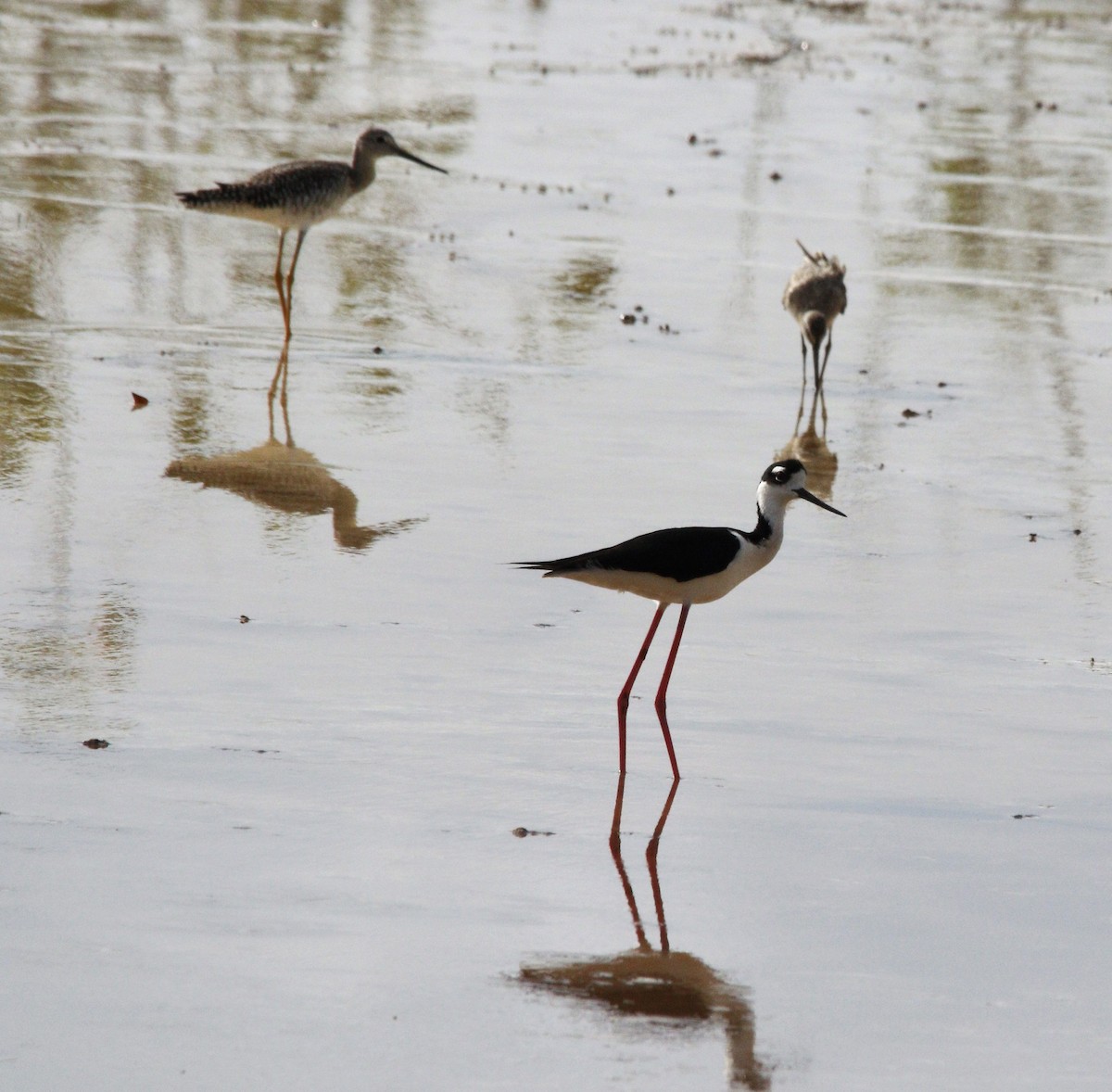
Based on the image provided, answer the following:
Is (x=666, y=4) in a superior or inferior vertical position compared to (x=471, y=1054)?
superior

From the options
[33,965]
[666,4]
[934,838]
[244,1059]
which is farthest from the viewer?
[666,4]

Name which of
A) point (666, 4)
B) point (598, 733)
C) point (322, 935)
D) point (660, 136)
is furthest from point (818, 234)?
point (666, 4)

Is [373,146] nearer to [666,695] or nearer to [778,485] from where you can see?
[778,485]

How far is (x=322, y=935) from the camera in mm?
Answer: 4836

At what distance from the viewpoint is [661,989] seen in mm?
4750

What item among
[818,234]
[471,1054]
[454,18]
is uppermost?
[454,18]

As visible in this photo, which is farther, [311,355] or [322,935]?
[311,355]

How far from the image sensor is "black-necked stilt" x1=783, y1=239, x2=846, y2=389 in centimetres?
1161

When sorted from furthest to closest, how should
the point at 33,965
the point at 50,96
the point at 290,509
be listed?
the point at 50,96 → the point at 290,509 → the point at 33,965

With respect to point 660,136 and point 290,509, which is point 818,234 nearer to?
point 660,136

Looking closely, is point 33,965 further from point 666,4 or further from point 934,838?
point 666,4

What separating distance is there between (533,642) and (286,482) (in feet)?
7.96

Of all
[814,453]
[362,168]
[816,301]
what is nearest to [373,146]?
[362,168]

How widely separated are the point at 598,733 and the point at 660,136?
46.0 ft
